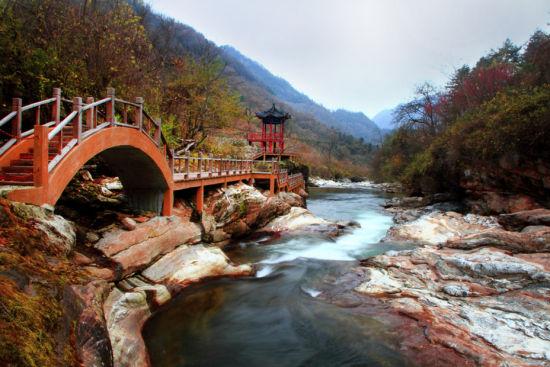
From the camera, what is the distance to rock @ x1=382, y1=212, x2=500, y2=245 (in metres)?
13.2

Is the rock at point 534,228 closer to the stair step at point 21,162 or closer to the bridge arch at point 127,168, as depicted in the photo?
the bridge arch at point 127,168

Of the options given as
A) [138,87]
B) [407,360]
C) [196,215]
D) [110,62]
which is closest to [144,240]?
[196,215]

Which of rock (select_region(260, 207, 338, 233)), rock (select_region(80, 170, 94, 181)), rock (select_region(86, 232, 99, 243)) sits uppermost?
rock (select_region(80, 170, 94, 181))

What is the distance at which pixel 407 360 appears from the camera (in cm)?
503

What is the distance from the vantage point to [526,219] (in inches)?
492

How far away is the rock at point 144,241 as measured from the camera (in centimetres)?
695

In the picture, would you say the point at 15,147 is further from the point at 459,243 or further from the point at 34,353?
the point at 459,243

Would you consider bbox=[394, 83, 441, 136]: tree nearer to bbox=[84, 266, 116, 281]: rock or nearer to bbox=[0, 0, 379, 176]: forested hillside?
bbox=[0, 0, 379, 176]: forested hillside

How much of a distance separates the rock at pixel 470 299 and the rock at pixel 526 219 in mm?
4019

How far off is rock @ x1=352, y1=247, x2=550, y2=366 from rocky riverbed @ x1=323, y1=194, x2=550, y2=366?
0.05 ft

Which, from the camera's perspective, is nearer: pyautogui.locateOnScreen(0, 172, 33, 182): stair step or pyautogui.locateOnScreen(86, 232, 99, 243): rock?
pyautogui.locateOnScreen(0, 172, 33, 182): stair step

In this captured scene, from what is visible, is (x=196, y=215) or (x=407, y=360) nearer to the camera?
(x=407, y=360)

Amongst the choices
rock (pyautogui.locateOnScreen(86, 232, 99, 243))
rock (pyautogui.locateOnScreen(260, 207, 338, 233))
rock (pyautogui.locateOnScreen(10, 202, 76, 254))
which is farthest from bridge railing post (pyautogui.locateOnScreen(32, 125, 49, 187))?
rock (pyautogui.locateOnScreen(260, 207, 338, 233))

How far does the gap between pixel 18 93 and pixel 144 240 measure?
5.63 metres
